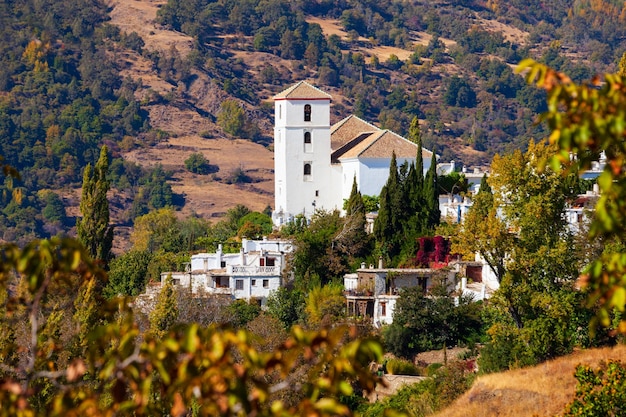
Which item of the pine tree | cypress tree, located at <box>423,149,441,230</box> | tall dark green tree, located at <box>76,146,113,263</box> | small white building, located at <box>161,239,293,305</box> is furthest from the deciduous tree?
tall dark green tree, located at <box>76,146,113,263</box>

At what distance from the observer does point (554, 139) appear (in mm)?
9336

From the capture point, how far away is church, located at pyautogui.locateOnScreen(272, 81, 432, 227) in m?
53.6

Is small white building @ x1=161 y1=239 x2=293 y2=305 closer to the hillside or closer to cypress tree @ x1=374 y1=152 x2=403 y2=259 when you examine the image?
cypress tree @ x1=374 y1=152 x2=403 y2=259

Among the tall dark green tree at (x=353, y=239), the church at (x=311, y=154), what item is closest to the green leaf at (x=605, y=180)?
the tall dark green tree at (x=353, y=239)

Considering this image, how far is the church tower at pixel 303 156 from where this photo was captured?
179 ft

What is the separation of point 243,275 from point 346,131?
→ 1439 centimetres

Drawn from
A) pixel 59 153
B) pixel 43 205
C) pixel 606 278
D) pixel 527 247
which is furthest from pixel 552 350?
pixel 59 153

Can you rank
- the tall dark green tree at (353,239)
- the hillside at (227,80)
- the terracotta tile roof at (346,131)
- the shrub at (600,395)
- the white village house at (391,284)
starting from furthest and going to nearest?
the hillside at (227,80) < the terracotta tile roof at (346,131) < the tall dark green tree at (353,239) < the white village house at (391,284) < the shrub at (600,395)

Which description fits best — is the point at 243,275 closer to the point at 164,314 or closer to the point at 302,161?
the point at 164,314

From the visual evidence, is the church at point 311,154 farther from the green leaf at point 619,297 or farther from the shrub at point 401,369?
the green leaf at point 619,297

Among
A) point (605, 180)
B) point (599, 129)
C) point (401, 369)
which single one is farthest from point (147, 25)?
point (605, 180)

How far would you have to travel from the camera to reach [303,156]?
55344 mm

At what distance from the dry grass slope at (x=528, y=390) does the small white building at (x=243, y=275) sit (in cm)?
1310

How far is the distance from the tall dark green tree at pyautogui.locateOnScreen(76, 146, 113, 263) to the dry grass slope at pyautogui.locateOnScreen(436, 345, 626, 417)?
20969 mm
